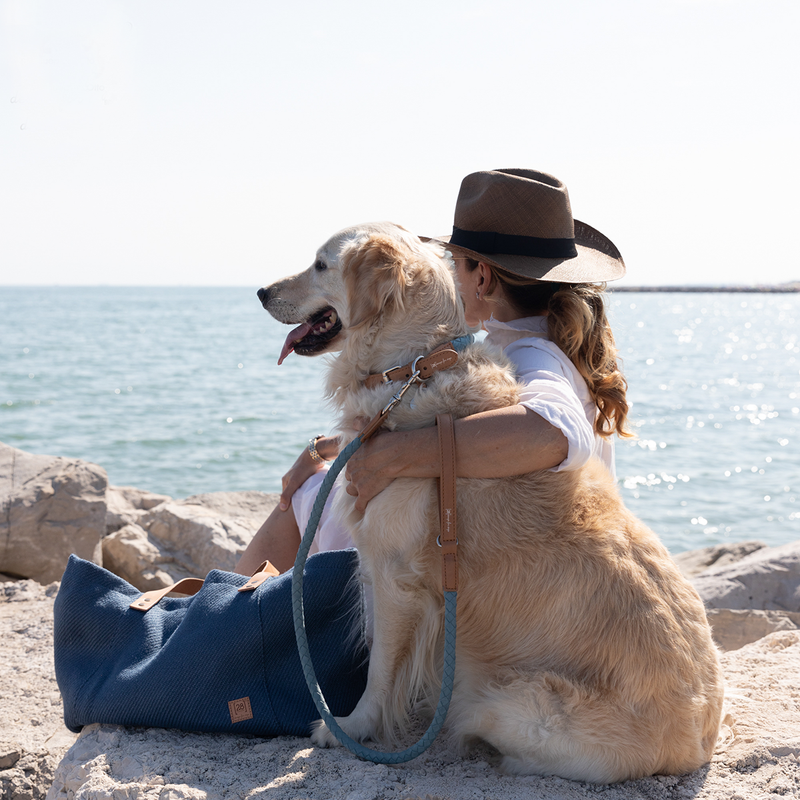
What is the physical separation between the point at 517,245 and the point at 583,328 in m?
0.42

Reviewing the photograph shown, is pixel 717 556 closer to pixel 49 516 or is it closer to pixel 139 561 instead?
pixel 139 561

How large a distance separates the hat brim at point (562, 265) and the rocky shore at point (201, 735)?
170 cm

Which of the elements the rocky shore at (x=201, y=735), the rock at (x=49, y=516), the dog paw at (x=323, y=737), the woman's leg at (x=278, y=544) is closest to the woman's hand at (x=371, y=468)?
the dog paw at (x=323, y=737)

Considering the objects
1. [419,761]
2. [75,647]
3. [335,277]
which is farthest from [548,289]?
[75,647]

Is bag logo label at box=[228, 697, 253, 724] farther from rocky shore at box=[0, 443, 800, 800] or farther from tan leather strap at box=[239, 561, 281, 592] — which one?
tan leather strap at box=[239, 561, 281, 592]

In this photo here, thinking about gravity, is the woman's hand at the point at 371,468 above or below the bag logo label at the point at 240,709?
above

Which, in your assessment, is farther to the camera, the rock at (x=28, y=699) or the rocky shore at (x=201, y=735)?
the rock at (x=28, y=699)

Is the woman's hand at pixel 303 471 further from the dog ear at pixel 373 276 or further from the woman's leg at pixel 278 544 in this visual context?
the dog ear at pixel 373 276

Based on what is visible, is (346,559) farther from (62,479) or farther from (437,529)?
(62,479)

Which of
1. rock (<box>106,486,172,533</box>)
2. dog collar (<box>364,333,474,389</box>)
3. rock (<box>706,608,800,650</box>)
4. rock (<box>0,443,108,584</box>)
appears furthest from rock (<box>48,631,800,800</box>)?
rock (<box>106,486,172,533</box>)

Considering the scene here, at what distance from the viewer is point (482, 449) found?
228 cm

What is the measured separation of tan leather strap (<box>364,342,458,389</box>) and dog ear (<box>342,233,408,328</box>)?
22 cm

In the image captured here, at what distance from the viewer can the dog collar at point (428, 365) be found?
2471mm

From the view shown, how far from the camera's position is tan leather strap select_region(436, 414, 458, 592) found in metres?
2.23
